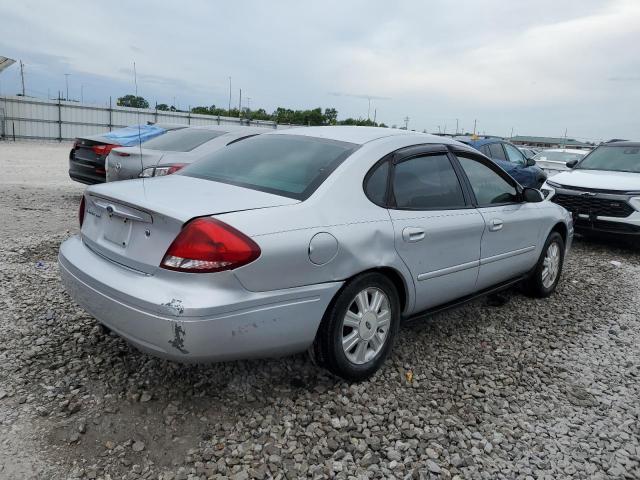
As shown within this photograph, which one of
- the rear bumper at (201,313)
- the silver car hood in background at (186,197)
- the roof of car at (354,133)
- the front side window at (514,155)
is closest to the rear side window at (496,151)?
the front side window at (514,155)

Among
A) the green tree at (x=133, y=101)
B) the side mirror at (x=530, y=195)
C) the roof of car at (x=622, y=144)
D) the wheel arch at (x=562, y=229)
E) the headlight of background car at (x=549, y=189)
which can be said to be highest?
the green tree at (x=133, y=101)

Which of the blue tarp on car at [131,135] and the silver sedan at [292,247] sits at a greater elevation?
the blue tarp on car at [131,135]

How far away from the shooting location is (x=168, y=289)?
2422 mm

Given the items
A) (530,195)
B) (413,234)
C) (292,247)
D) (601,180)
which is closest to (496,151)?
(601,180)

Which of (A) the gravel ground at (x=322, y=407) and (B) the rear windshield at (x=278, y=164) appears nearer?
(A) the gravel ground at (x=322, y=407)

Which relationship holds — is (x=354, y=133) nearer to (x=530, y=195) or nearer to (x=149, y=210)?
(x=149, y=210)

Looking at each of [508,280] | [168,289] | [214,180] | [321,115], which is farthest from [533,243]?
[321,115]

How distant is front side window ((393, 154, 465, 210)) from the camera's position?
3316mm

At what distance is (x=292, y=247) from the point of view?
2.56 meters

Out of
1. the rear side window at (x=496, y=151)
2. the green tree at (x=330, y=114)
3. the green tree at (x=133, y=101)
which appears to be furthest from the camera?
the green tree at (x=330, y=114)

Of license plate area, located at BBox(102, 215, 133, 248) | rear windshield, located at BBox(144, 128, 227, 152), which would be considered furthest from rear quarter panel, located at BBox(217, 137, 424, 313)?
rear windshield, located at BBox(144, 128, 227, 152)

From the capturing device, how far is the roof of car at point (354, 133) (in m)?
3.44

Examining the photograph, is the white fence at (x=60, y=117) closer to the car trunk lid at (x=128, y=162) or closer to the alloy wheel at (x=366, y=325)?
the car trunk lid at (x=128, y=162)

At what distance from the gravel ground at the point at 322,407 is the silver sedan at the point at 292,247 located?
35 centimetres
